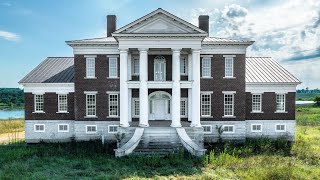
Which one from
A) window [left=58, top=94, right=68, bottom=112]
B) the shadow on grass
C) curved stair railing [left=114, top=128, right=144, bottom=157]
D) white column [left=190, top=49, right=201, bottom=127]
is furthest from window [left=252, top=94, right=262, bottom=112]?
window [left=58, top=94, right=68, bottom=112]

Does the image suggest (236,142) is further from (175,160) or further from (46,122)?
(46,122)

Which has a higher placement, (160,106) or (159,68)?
(159,68)

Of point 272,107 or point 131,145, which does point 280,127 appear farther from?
point 131,145

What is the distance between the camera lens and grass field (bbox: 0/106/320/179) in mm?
14984

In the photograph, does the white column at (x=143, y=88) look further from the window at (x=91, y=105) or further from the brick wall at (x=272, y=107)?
the brick wall at (x=272, y=107)

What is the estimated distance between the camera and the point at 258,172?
49.8 ft

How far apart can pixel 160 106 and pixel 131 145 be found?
7257 mm

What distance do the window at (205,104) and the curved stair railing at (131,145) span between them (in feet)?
21.9

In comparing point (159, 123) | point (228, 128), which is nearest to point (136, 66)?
point (159, 123)

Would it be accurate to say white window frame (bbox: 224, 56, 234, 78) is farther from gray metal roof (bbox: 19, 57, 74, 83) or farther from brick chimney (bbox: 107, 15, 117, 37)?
gray metal roof (bbox: 19, 57, 74, 83)

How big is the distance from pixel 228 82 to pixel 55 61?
1917cm

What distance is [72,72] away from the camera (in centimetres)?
2784

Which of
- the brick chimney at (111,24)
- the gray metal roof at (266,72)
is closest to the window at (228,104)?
the gray metal roof at (266,72)

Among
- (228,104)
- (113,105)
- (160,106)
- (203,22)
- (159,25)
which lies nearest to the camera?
(159,25)
